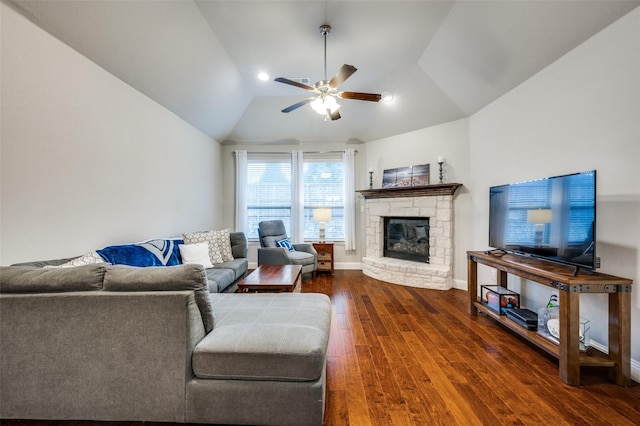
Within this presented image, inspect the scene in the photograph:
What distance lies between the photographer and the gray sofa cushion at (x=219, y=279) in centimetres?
265

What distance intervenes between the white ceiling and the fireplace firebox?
5.67ft

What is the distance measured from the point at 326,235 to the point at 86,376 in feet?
14.0

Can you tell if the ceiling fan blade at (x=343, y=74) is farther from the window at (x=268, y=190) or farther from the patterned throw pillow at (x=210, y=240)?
the window at (x=268, y=190)

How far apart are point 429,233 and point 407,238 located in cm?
47

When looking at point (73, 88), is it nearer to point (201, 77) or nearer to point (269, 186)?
point (201, 77)

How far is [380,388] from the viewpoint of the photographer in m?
1.73

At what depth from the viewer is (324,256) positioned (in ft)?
16.0

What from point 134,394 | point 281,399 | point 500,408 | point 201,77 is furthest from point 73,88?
point 500,408

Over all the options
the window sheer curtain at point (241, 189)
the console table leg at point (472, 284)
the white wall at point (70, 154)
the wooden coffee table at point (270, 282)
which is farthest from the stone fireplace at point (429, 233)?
the white wall at point (70, 154)

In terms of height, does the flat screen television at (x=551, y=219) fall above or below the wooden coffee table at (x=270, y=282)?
above

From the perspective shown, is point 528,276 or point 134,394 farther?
point 528,276

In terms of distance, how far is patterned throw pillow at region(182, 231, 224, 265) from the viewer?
3.39m

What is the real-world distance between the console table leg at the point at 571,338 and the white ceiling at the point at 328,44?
2.19m

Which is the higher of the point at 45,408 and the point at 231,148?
the point at 231,148
